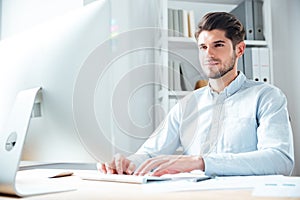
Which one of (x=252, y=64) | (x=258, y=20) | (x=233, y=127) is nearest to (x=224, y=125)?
(x=233, y=127)

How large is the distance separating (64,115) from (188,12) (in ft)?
6.23

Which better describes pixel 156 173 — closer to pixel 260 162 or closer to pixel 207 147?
pixel 260 162

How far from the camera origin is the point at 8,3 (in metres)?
2.81

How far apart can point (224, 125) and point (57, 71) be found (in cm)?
105

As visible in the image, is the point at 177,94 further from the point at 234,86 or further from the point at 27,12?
the point at 27,12

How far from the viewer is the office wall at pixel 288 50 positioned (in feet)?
9.12

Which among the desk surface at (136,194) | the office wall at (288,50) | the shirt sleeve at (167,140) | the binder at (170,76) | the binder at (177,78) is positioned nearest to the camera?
the desk surface at (136,194)

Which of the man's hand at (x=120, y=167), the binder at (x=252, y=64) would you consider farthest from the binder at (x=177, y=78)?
the man's hand at (x=120, y=167)

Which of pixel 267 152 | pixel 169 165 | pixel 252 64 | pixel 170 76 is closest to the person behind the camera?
pixel 169 165

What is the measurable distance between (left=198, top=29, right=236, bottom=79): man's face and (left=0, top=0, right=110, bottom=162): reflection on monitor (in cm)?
113

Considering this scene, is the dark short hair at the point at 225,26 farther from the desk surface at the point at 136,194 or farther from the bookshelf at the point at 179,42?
the desk surface at the point at 136,194

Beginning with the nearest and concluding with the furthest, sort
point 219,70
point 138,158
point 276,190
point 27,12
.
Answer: point 276,190 → point 138,158 → point 219,70 → point 27,12

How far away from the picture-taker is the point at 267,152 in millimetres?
1372

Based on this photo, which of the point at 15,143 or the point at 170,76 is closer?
the point at 15,143
